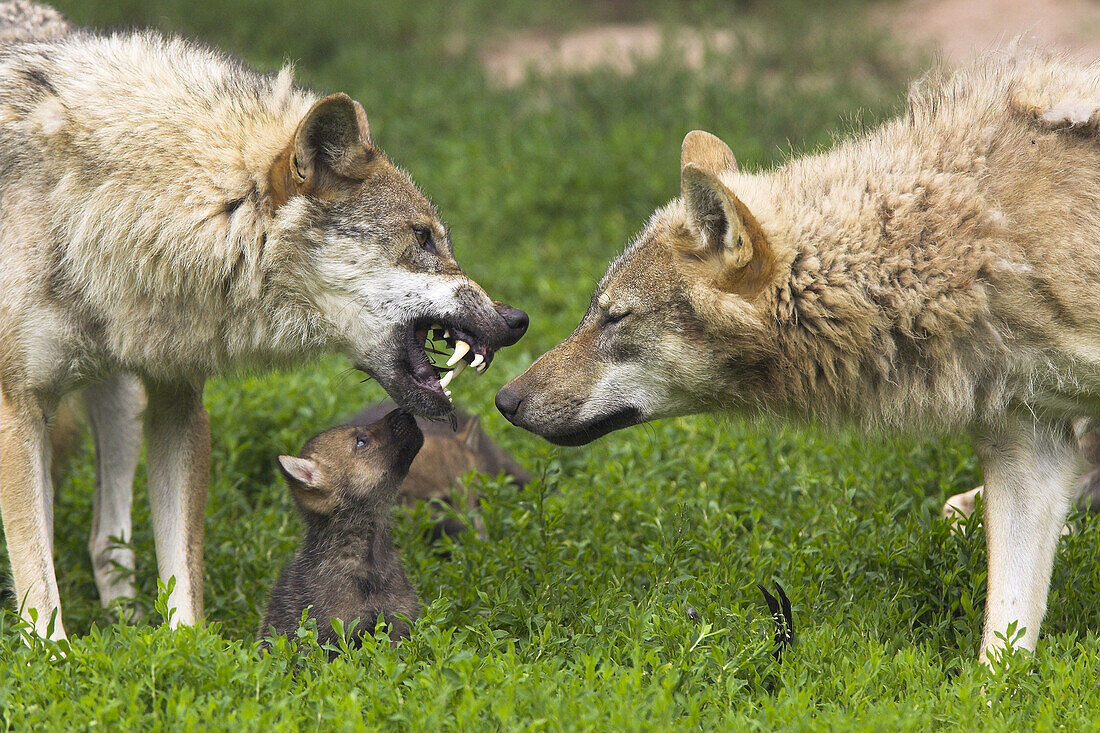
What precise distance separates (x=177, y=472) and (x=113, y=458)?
74 cm

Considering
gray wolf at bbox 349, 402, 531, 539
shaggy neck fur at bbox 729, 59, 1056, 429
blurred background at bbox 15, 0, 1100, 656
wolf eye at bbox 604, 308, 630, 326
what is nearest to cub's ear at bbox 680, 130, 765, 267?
shaggy neck fur at bbox 729, 59, 1056, 429

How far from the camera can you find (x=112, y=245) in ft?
12.9

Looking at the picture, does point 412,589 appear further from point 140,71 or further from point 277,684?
point 140,71

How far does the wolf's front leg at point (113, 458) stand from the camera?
5062 mm

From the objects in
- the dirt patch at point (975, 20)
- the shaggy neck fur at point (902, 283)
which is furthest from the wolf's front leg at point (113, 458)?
the dirt patch at point (975, 20)

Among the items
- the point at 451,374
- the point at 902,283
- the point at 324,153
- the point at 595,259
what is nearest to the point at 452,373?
the point at 451,374

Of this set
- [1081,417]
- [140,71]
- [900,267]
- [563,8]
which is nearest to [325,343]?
[140,71]

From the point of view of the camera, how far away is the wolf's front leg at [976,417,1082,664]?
3.88 meters

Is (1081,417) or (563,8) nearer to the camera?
(1081,417)

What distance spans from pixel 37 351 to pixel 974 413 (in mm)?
3372

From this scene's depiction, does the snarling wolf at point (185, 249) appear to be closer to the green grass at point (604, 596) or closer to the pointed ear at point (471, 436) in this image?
the green grass at point (604, 596)

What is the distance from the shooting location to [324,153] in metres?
4.02

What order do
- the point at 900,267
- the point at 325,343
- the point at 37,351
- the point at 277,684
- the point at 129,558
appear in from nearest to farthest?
1. the point at 277,684
2. the point at 900,267
3. the point at 37,351
4. the point at 325,343
5. the point at 129,558

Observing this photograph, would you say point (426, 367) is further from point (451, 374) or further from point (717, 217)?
point (717, 217)
